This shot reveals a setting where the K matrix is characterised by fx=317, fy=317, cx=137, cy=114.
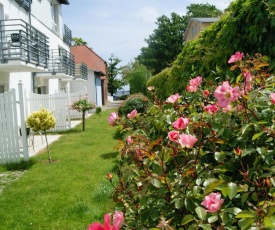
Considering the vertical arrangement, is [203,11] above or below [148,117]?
above

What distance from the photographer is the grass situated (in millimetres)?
4543

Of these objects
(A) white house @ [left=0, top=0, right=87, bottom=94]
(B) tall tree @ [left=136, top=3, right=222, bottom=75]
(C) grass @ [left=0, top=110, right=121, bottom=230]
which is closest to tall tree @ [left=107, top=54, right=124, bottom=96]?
(B) tall tree @ [left=136, top=3, right=222, bottom=75]

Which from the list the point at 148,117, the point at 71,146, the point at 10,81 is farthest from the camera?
the point at 10,81

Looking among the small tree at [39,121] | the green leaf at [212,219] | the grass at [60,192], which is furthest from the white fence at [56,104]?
the green leaf at [212,219]

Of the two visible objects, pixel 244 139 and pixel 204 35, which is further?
pixel 204 35

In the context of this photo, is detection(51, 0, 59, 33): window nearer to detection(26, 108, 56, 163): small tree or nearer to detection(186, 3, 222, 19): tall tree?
detection(26, 108, 56, 163): small tree

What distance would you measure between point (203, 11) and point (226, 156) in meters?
60.9

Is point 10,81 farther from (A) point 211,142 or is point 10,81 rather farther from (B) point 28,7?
(A) point 211,142

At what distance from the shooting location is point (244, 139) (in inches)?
69.6

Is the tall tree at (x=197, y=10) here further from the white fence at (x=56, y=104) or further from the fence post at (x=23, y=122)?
the fence post at (x=23, y=122)

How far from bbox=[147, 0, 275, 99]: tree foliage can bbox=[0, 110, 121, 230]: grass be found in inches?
95.4

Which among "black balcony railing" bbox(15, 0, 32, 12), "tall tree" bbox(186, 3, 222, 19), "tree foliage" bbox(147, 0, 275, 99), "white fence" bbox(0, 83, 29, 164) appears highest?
"tall tree" bbox(186, 3, 222, 19)

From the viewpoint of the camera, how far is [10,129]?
828 cm

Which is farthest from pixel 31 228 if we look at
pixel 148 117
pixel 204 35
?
pixel 204 35
